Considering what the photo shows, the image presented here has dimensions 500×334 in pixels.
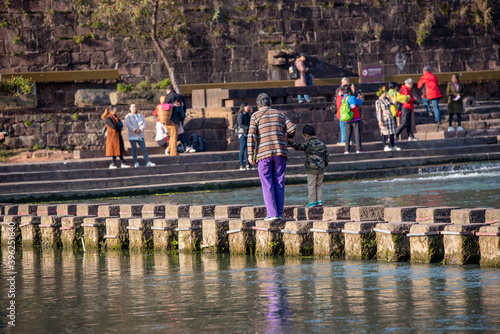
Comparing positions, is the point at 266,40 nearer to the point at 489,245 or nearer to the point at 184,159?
the point at 184,159

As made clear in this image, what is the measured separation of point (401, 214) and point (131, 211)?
432 cm

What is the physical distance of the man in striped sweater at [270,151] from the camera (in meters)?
10.2

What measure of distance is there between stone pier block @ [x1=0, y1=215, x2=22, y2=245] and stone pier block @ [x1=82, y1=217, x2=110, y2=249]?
1.25 meters

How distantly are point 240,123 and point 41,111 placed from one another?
829 cm

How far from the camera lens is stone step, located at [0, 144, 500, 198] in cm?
1739

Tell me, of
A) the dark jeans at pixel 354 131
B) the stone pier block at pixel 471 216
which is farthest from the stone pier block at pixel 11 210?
the dark jeans at pixel 354 131

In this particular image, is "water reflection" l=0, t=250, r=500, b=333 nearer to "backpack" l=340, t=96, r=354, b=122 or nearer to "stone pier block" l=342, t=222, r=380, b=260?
"stone pier block" l=342, t=222, r=380, b=260

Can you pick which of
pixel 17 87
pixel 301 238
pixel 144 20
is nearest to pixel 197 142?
pixel 17 87

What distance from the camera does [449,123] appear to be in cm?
2314

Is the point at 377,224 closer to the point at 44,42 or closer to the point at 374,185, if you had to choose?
the point at 374,185

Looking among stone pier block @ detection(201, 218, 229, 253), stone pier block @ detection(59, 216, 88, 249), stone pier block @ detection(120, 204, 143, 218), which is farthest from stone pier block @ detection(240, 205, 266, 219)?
stone pier block @ detection(59, 216, 88, 249)

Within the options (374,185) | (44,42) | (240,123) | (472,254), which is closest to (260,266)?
(472,254)

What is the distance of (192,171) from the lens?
19125 mm

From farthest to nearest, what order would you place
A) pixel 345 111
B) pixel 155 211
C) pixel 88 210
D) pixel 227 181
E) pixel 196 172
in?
pixel 345 111 → pixel 196 172 → pixel 227 181 → pixel 88 210 → pixel 155 211
